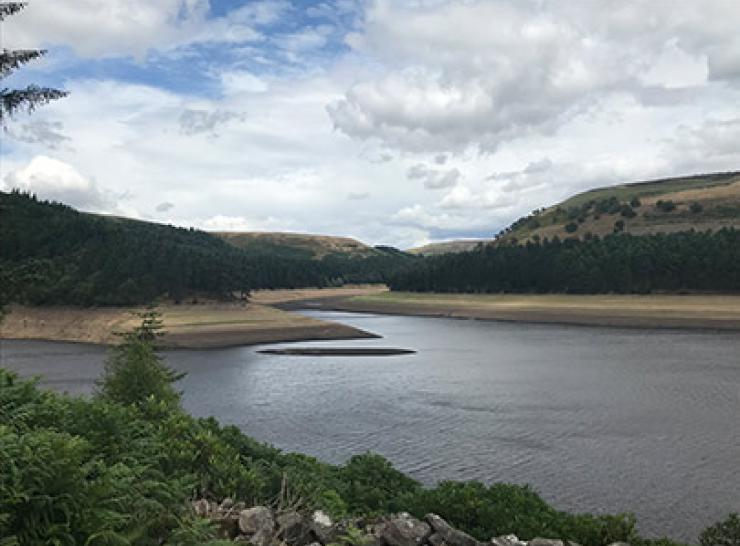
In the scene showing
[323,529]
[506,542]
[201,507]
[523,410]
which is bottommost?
[523,410]

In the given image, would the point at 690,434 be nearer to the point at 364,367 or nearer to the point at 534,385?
the point at 534,385

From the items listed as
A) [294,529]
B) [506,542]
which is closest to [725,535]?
[506,542]

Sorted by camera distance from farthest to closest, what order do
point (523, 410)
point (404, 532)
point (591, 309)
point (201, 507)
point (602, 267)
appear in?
point (602, 267)
point (591, 309)
point (523, 410)
point (404, 532)
point (201, 507)

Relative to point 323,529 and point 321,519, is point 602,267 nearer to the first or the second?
point 321,519

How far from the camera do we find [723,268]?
110 metres

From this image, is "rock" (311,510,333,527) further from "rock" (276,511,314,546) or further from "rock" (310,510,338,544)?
"rock" (276,511,314,546)

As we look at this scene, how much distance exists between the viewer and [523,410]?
44.3 meters

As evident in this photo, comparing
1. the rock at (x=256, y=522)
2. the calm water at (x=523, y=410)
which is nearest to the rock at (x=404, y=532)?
the rock at (x=256, y=522)

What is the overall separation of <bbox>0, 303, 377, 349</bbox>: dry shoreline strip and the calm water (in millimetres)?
8897

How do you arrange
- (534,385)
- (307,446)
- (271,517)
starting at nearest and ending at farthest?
(271,517) → (307,446) → (534,385)

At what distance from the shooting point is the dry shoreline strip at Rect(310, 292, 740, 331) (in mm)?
101744

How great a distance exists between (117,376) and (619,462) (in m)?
22.7

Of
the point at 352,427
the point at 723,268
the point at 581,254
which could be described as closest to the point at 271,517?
the point at 352,427

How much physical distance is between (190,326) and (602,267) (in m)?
75.6
